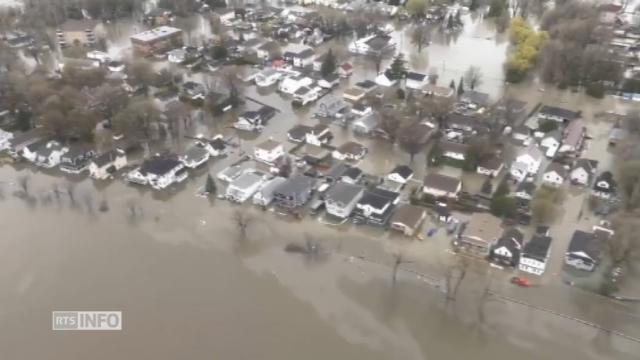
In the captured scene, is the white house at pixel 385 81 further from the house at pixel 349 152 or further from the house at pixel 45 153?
the house at pixel 45 153

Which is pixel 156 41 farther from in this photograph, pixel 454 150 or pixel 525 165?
pixel 525 165

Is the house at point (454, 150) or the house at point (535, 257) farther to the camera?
the house at point (454, 150)

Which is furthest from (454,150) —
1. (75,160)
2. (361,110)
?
(75,160)

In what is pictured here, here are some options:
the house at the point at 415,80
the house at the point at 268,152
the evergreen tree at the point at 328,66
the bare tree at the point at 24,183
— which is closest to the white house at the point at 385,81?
the house at the point at 415,80

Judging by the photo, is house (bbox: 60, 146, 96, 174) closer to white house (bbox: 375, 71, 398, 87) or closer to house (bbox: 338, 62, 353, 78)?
house (bbox: 338, 62, 353, 78)

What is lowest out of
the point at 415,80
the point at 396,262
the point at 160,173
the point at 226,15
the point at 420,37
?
the point at 396,262

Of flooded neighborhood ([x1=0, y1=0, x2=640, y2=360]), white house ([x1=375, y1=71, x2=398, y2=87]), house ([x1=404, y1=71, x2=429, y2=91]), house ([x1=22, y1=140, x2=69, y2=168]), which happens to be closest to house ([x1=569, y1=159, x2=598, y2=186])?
flooded neighborhood ([x1=0, y1=0, x2=640, y2=360])

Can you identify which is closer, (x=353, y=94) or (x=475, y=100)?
(x=475, y=100)
